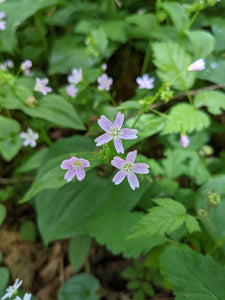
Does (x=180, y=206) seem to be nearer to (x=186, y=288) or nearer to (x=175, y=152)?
(x=186, y=288)

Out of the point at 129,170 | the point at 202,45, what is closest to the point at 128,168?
the point at 129,170

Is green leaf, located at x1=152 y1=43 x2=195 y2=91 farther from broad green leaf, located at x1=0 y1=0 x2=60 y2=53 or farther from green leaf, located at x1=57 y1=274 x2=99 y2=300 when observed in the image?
green leaf, located at x1=57 y1=274 x2=99 y2=300

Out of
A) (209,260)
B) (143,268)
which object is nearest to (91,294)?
(143,268)

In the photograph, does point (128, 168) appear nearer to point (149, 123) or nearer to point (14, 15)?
point (149, 123)

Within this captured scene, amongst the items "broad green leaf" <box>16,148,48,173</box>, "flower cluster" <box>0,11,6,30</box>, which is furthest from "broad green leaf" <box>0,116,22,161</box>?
"flower cluster" <box>0,11,6,30</box>

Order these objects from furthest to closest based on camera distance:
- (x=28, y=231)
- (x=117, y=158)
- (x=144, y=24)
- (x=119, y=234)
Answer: (x=144, y=24) < (x=28, y=231) < (x=119, y=234) < (x=117, y=158)
